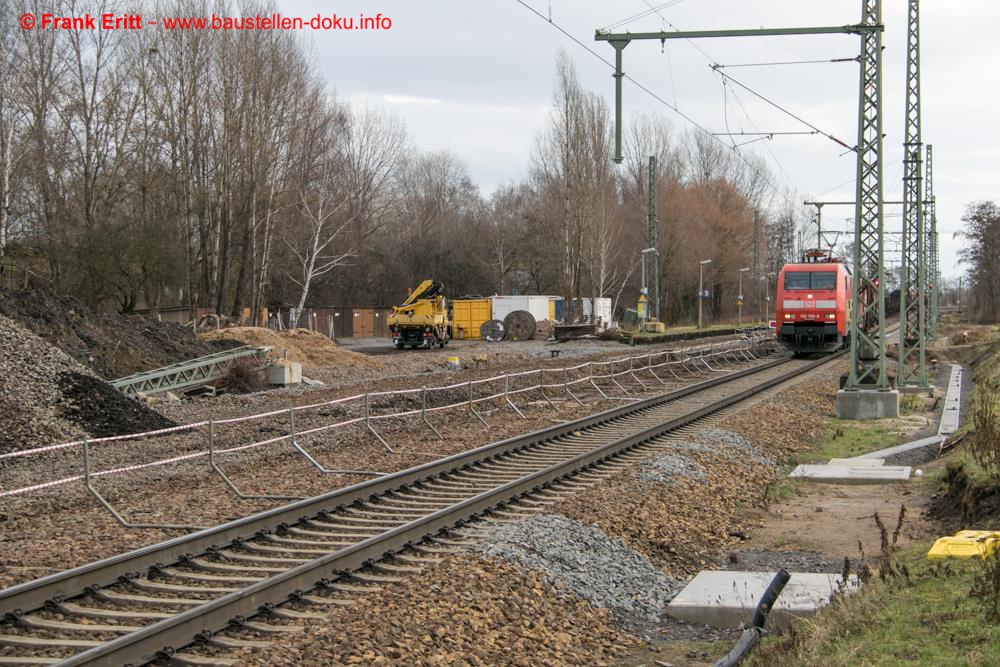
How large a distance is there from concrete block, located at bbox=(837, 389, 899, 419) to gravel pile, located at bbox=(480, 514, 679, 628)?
13102 millimetres

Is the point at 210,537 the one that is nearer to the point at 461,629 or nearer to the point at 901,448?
the point at 461,629

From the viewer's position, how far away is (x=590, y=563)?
8711 millimetres

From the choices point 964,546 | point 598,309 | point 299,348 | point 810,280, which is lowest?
point 964,546

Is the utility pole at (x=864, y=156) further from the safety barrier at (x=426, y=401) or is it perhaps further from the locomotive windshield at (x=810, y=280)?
the locomotive windshield at (x=810, y=280)

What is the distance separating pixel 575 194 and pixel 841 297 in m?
22.7

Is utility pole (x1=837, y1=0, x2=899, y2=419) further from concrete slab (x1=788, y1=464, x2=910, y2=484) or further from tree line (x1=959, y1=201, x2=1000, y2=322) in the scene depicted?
tree line (x1=959, y1=201, x2=1000, y2=322)

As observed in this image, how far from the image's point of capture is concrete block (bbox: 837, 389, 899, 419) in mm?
20922

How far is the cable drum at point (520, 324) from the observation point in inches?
2137

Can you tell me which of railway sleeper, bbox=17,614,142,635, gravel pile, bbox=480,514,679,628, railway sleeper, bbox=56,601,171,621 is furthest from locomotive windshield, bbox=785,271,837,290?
railway sleeper, bbox=17,614,142,635

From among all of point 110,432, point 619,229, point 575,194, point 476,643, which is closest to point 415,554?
point 476,643

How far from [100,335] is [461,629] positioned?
67.1ft

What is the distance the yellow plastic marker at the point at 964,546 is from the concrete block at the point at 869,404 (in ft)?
42.1

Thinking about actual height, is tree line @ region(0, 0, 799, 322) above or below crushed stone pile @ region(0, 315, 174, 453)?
above

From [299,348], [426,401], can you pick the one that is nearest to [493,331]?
[299,348]
